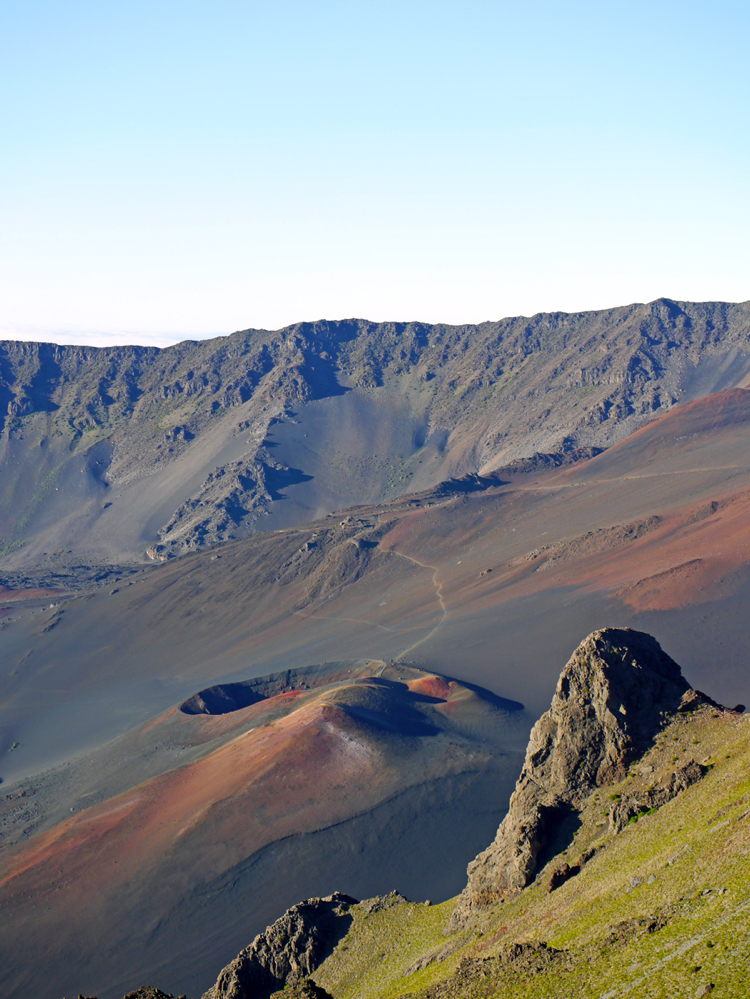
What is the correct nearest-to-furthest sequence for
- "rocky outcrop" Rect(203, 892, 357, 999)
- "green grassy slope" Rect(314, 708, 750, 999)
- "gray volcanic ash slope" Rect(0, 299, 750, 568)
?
"green grassy slope" Rect(314, 708, 750, 999), "rocky outcrop" Rect(203, 892, 357, 999), "gray volcanic ash slope" Rect(0, 299, 750, 568)

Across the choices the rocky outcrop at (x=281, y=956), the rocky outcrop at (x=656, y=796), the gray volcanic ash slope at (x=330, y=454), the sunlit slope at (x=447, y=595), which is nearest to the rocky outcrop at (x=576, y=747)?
the rocky outcrop at (x=656, y=796)

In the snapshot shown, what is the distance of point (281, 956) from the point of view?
3097 centimetres

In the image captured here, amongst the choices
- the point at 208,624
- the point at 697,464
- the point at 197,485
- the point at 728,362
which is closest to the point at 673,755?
the point at 208,624

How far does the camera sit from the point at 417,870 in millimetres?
43906

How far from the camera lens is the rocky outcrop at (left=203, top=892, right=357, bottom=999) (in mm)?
30172

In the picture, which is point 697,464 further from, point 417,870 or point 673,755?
point 673,755

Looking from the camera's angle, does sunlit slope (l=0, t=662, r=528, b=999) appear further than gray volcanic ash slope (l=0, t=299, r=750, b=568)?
No

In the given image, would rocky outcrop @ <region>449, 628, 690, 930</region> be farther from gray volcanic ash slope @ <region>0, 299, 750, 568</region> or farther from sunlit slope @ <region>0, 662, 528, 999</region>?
gray volcanic ash slope @ <region>0, 299, 750, 568</region>

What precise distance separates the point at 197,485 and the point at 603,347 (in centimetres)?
10287

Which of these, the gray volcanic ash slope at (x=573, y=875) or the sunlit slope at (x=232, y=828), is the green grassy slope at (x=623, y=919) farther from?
the sunlit slope at (x=232, y=828)

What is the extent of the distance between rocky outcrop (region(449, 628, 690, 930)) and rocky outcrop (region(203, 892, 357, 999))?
6.01 m

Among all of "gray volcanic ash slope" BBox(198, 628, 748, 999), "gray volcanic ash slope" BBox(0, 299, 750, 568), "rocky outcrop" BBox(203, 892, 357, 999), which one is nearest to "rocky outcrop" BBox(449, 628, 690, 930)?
"gray volcanic ash slope" BBox(198, 628, 748, 999)

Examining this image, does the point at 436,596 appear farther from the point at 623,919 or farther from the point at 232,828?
the point at 623,919

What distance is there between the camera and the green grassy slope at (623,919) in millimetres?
17266
